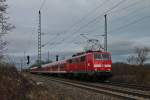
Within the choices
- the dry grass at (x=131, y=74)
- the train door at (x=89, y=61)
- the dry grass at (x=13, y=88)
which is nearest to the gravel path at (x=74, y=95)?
the dry grass at (x=13, y=88)

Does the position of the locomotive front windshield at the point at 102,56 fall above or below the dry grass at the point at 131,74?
above

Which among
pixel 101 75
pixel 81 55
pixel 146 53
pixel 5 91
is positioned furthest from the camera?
pixel 146 53

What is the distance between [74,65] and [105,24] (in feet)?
25.3

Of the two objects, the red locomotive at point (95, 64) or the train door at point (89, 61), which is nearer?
the red locomotive at point (95, 64)

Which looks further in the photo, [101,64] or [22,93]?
[101,64]

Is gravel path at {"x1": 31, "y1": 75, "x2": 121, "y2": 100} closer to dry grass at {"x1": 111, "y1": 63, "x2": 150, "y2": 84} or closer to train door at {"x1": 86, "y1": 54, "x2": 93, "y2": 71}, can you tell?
train door at {"x1": 86, "y1": 54, "x2": 93, "y2": 71}

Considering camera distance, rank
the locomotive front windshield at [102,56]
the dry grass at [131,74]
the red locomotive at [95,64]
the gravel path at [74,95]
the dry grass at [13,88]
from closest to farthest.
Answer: the dry grass at [13,88], the gravel path at [74,95], the red locomotive at [95,64], the locomotive front windshield at [102,56], the dry grass at [131,74]

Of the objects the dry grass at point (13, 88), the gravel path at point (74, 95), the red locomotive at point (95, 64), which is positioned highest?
the red locomotive at point (95, 64)

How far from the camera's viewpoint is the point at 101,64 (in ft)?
116

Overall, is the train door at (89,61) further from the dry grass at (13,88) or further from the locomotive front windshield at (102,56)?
the dry grass at (13,88)

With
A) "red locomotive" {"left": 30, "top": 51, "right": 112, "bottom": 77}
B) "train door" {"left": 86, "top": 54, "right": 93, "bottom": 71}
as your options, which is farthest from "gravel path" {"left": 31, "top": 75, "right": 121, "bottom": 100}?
"train door" {"left": 86, "top": 54, "right": 93, "bottom": 71}

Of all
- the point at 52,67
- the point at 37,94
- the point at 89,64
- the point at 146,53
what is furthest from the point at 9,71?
the point at 146,53

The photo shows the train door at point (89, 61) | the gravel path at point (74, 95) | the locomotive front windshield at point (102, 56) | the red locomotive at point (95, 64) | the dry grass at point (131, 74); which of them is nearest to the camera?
the gravel path at point (74, 95)

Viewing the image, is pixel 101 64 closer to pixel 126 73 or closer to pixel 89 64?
pixel 89 64
